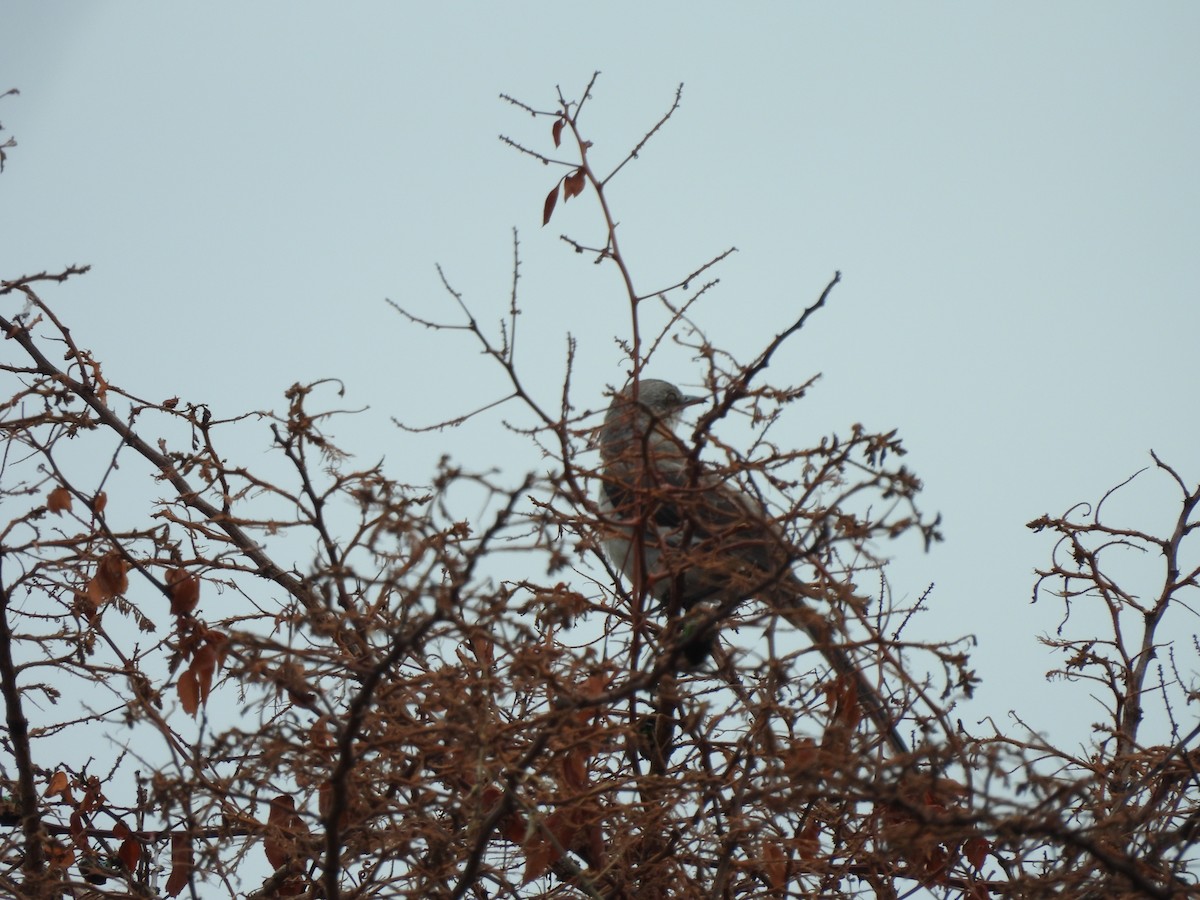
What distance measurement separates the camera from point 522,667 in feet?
6.42

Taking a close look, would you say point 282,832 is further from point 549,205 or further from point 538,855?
point 549,205

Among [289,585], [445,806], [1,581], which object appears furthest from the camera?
[289,585]

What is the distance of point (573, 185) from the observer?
3178 millimetres

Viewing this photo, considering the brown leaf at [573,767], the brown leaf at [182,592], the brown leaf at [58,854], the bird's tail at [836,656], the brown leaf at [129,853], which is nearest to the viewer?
the bird's tail at [836,656]

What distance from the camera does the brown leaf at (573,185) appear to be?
3.17m

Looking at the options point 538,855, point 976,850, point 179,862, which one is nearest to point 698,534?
point 538,855

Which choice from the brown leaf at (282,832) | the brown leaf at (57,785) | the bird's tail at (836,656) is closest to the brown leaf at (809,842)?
the bird's tail at (836,656)

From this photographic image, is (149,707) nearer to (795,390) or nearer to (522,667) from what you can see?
(522,667)

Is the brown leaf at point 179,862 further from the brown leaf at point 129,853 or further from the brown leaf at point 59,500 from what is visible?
the brown leaf at point 59,500

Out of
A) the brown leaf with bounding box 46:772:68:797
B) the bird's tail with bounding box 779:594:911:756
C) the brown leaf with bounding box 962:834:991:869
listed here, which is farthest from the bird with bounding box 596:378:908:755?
the brown leaf with bounding box 46:772:68:797

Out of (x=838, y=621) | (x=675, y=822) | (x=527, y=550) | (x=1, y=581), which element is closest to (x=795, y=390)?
(x=838, y=621)

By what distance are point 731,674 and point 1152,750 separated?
1.30 meters

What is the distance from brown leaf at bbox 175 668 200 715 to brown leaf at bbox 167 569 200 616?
160 mm

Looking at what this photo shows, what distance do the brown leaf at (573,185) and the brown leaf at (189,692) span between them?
1.50 m
